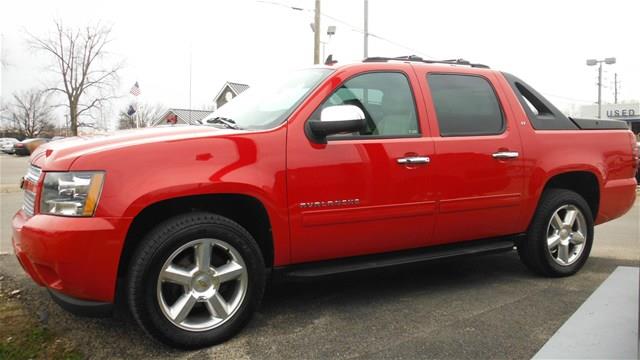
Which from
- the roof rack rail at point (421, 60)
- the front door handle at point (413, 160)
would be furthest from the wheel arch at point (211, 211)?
the roof rack rail at point (421, 60)

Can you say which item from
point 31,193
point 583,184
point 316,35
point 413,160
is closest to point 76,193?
point 31,193

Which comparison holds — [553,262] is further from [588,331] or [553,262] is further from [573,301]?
[588,331]

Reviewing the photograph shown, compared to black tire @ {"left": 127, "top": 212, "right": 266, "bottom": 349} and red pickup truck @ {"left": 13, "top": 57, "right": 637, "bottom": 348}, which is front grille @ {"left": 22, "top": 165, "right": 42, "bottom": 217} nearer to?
red pickup truck @ {"left": 13, "top": 57, "right": 637, "bottom": 348}

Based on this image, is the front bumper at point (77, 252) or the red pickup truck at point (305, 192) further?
the red pickup truck at point (305, 192)

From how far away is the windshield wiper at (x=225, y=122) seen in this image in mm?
3529

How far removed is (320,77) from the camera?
370 cm

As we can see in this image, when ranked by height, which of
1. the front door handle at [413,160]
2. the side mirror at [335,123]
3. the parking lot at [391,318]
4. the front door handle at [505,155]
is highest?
the side mirror at [335,123]

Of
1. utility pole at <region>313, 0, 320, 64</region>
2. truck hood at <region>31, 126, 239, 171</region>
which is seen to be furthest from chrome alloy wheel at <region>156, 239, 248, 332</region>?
utility pole at <region>313, 0, 320, 64</region>

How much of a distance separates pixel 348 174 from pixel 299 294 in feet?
3.96

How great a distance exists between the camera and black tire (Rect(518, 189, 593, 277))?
14.4ft

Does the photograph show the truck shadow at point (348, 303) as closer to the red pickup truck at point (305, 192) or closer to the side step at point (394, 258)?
the side step at point (394, 258)

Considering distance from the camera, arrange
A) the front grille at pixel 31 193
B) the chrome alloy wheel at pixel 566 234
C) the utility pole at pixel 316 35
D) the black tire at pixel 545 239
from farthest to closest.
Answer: the utility pole at pixel 316 35
the chrome alloy wheel at pixel 566 234
the black tire at pixel 545 239
the front grille at pixel 31 193

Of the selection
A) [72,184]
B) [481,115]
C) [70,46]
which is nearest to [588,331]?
[481,115]

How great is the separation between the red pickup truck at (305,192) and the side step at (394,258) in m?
0.01
